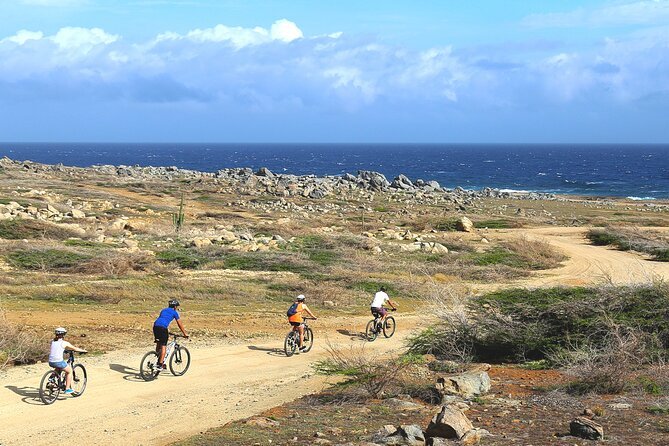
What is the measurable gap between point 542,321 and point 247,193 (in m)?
56.2

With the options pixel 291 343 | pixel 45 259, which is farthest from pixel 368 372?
pixel 45 259

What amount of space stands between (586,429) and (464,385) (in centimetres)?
283

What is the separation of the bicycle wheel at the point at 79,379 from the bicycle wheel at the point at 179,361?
1.86 m

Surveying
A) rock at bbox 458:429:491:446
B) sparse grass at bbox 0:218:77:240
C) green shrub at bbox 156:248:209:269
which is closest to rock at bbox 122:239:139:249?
green shrub at bbox 156:248:209:269


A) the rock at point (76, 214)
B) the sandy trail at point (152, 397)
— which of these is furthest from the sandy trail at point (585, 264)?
the rock at point (76, 214)

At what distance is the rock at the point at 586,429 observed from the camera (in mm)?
9903

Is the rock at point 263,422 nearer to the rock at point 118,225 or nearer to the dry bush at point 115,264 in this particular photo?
the dry bush at point 115,264

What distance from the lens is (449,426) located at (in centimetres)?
962

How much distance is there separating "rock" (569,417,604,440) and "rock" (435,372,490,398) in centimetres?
245

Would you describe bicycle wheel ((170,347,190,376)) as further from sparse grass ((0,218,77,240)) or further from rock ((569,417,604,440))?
sparse grass ((0,218,77,240))

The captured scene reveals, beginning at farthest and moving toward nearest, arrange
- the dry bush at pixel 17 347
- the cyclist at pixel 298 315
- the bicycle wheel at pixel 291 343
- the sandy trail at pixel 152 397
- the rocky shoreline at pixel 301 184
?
the rocky shoreline at pixel 301 184, the bicycle wheel at pixel 291 343, the cyclist at pixel 298 315, the dry bush at pixel 17 347, the sandy trail at pixel 152 397

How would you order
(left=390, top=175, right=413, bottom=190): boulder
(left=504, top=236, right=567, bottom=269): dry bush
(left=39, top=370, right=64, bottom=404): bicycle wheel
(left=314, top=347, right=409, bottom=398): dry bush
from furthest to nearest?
(left=390, top=175, right=413, bottom=190): boulder, (left=504, top=236, right=567, bottom=269): dry bush, (left=39, top=370, right=64, bottom=404): bicycle wheel, (left=314, top=347, right=409, bottom=398): dry bush

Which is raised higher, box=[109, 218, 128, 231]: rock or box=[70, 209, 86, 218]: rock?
box=[70, 209, 86, 218]: rock

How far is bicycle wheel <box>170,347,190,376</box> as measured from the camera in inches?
599
